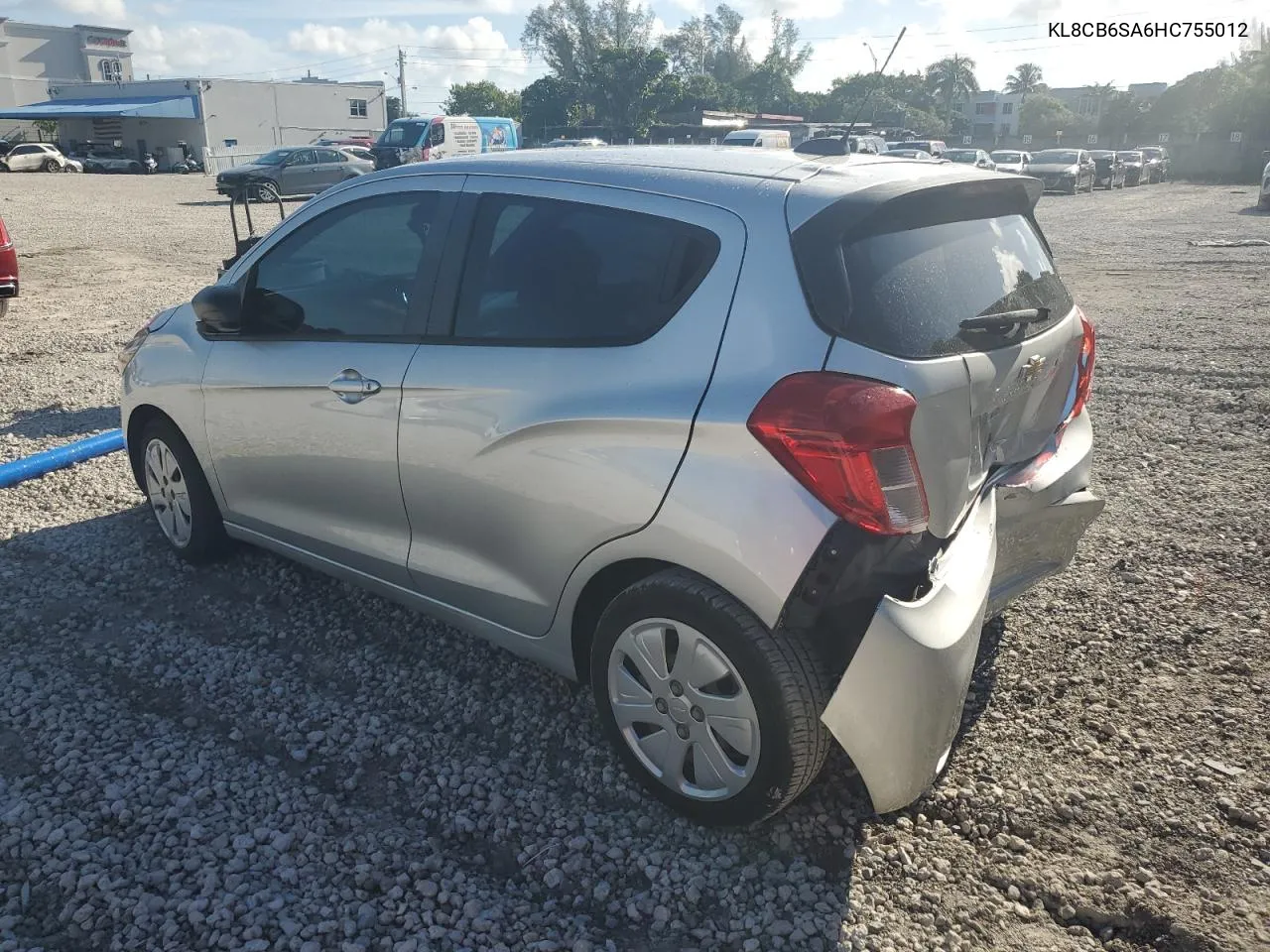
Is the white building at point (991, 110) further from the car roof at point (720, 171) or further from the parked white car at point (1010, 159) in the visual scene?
the car roof at point (720, 171)

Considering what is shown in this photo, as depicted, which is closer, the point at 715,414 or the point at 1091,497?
the point at 715,414

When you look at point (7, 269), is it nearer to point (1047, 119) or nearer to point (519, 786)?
point (519, 786)

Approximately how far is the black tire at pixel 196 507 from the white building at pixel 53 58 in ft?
277

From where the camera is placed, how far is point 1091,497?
3.32 meters

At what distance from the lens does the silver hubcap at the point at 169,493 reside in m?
4.41

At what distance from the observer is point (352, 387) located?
3.39 meters

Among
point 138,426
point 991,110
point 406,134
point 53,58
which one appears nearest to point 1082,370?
point 138,426

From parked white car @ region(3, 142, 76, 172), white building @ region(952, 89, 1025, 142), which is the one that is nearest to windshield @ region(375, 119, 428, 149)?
parked white car @ region(3, 142, 76, 172)

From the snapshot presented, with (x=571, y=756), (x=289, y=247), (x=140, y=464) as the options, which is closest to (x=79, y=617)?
(x=140, y=464)

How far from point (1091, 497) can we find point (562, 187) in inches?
79.9

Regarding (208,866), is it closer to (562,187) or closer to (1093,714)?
(562,187)

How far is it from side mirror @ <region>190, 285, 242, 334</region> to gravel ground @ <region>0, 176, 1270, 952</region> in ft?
3.88

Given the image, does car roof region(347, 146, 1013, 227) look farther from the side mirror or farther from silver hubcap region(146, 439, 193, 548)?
silver hubcap region(146, 439, 193, 548)

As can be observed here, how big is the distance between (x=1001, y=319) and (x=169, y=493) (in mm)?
3643
